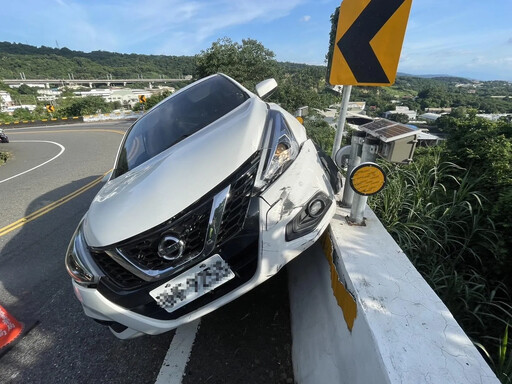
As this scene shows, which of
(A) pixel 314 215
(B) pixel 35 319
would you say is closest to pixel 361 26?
(A) pixel 314 215

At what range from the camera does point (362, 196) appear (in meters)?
1.92

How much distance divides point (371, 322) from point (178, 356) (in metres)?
1.48

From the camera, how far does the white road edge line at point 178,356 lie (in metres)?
1.81

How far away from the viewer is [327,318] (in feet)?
5.39

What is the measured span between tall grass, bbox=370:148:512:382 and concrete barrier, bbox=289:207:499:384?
26.9 inches

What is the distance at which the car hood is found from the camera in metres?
1.52

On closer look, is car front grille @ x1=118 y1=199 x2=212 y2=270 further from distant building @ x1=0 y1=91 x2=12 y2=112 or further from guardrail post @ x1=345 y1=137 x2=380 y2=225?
distant building @ x1=0 y1=91 x2=12 y2=112

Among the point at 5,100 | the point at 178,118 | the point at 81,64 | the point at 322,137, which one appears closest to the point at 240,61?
the point at 322,137

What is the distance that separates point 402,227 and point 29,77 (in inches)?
5826

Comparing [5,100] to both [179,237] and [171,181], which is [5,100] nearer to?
[171,181]

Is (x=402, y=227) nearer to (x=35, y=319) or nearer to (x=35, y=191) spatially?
(x=35, y=319)

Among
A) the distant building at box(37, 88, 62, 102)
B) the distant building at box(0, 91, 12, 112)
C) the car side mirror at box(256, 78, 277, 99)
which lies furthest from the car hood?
the distant building at box(37, 88, 62, 102)

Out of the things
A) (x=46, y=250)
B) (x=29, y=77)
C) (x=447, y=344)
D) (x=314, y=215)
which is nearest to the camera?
(x=447, y=344)

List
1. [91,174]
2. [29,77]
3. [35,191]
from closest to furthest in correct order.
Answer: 1. [35,191]
2. [91,174]
3. [29,77]
